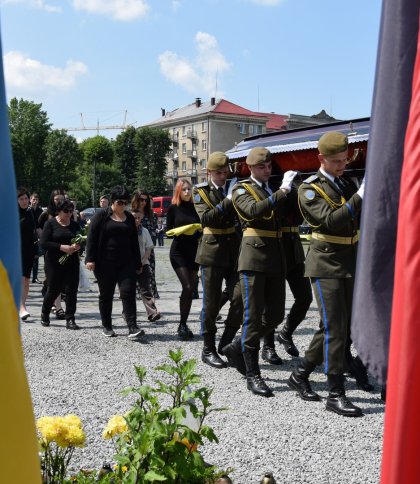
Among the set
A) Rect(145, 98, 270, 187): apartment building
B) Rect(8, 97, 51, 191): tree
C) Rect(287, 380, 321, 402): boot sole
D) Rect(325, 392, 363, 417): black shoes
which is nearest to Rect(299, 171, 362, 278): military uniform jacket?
Rect(325, 392, 363, 417): black shoes

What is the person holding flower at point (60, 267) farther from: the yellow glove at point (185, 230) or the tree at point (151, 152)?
the tree at point (151, 152)

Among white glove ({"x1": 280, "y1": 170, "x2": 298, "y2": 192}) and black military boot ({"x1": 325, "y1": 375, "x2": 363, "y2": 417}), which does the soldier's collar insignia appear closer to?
white glove ({"x1": 280, "y1": 170, "x2": 298, "y2": 192})

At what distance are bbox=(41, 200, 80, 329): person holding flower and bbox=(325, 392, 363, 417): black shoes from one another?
4.65m

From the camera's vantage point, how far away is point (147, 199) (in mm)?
10180

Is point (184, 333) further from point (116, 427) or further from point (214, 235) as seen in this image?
point (116, 427)

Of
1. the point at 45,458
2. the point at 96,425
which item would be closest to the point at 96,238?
the point at 96,425

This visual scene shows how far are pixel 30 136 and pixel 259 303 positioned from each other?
260ft

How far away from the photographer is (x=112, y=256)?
8.56 metres

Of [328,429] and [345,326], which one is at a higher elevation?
[345,326]

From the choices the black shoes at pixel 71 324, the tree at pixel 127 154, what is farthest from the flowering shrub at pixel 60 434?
the tree at pixel 127 154

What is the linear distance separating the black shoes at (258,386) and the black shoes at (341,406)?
1.87 feet

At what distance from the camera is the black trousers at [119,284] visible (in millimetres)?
8438

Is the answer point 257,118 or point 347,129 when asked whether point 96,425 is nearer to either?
point 347,129

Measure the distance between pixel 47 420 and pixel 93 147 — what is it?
9797cm
